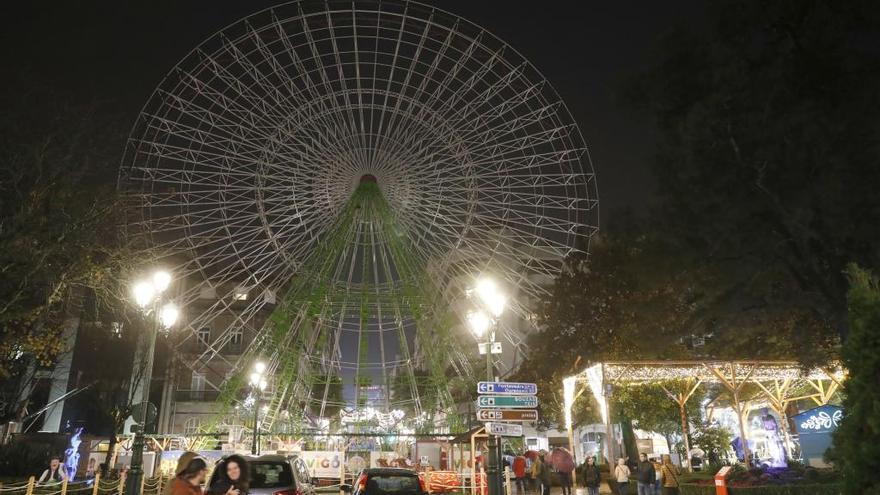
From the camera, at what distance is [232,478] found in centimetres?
600

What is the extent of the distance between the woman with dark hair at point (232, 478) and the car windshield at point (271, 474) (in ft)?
15.8

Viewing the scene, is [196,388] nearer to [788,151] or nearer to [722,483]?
[722,483]

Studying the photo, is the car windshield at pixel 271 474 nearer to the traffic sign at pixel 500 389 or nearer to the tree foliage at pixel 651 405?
the traffic sign at pixel 500 389

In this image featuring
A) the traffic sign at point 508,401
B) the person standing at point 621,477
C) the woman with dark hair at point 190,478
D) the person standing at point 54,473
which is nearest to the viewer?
the woman with dark hair at point 190,478

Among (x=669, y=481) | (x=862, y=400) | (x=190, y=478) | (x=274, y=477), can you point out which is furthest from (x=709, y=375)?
(x=190, y=478)

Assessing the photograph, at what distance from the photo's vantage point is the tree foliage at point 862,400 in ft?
23.4

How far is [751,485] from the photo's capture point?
16.8 metres

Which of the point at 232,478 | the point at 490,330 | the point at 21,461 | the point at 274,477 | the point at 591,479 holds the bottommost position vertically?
the point at 591,479

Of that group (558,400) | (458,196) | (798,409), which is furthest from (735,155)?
(798,409)

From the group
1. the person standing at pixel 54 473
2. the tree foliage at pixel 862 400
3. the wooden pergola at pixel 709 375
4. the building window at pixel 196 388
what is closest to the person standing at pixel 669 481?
the wooden pergola at pixel 709 375

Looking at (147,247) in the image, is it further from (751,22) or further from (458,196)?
(751,22)

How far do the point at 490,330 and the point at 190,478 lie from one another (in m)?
10.6

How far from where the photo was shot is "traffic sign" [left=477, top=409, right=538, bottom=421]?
40.8 ft

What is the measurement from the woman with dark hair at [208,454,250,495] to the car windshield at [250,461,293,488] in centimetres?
480
